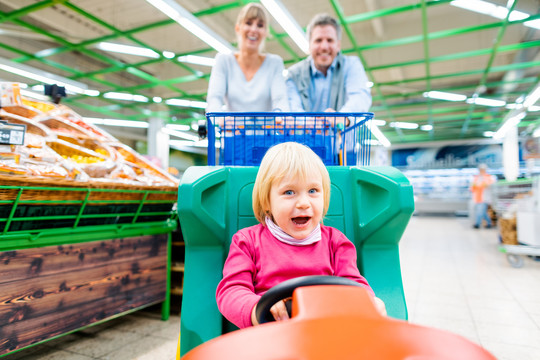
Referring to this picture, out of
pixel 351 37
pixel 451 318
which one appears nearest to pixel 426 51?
pixel 351 37

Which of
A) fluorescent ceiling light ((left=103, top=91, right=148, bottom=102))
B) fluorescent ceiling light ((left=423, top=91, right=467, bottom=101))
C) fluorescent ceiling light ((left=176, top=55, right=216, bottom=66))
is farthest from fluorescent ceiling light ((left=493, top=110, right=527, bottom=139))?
fluorescent ceiling light ((left=103, top=91, right=148, bottom=102))

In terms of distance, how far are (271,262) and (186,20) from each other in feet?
18.0

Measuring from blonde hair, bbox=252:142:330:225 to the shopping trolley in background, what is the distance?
351mm

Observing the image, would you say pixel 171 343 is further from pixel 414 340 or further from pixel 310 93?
pixel 414 340

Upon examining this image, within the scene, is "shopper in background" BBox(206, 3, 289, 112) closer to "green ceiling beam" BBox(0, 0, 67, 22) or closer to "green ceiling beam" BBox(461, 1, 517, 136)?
"green ceiling beam" BBox(0, 0, 67, 22)

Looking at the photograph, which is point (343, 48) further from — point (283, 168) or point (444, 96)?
point (283, 168)

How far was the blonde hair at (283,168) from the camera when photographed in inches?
41.1

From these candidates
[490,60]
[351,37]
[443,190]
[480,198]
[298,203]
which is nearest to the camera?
[298,203]

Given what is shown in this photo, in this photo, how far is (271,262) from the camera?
1.07 meters

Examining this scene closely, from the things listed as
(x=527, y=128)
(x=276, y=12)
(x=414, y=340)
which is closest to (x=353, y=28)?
(x=276, y=12)

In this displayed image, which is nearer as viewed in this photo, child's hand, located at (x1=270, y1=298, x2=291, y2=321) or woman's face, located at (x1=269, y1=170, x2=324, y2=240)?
child's hand, located at (x1=270, y1=298, x2=291, y2=321)

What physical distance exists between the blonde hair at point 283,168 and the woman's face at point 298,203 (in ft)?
0.06

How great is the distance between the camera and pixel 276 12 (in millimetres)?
5395

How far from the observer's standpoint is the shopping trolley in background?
1452 millimetres
